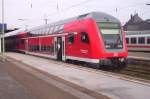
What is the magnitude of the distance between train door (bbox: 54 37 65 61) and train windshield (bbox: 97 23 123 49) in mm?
5559

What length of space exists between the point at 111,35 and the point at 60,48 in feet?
22.3

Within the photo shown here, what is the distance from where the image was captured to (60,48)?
28.7 meters

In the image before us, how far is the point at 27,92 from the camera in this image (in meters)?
12.5

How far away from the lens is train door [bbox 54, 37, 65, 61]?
1104 inches

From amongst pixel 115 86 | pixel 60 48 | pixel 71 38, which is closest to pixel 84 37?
pixel 71 38

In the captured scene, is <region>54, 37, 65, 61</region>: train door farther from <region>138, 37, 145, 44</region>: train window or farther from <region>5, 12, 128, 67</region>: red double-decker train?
<region>138, 37, 145, 44</region>: train window

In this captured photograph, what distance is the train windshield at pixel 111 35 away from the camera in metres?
22.3

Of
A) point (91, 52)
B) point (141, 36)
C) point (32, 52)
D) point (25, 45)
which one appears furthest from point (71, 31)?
point (141, 36)

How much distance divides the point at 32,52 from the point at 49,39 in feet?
31.1

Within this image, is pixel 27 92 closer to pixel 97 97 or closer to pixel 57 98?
pixel 57 98

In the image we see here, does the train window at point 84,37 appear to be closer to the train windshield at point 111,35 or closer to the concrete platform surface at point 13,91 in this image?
the train windshield at point 111,35

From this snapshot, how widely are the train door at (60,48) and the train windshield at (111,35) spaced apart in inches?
219

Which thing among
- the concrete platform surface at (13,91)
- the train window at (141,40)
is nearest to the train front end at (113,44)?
the concrete platform surface at (13,91)

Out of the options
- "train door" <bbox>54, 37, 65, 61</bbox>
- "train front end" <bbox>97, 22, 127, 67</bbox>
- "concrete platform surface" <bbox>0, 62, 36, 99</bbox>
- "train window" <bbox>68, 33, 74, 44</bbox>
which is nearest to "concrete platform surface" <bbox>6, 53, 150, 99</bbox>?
"concrete platform surface" <bbox>0, 62, 36, 99</bbox>
